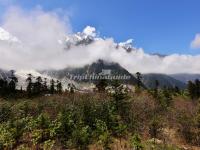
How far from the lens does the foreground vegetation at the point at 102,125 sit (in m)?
59.5

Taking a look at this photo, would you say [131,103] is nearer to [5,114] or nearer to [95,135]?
[95,135]

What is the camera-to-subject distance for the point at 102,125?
207ft

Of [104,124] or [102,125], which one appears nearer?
[102,125]

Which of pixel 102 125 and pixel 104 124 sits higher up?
pixel 104 124

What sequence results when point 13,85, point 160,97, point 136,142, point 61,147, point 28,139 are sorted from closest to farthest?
point 136,142
point 61,147
point 28,139
point 160,97
point 13,85

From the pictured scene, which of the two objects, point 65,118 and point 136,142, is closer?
point 136,142

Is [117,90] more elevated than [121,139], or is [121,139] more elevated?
[117,90]

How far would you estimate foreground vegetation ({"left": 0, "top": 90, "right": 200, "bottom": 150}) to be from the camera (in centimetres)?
5950

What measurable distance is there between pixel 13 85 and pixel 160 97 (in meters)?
72.8

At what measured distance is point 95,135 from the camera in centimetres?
6062

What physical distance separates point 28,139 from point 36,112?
1169 centimetres

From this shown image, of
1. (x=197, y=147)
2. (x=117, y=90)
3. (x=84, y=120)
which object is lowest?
(x=197, y=147)

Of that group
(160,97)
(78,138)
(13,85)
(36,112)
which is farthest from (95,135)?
(13,85)

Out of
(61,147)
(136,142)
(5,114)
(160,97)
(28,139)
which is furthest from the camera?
(160,97)
